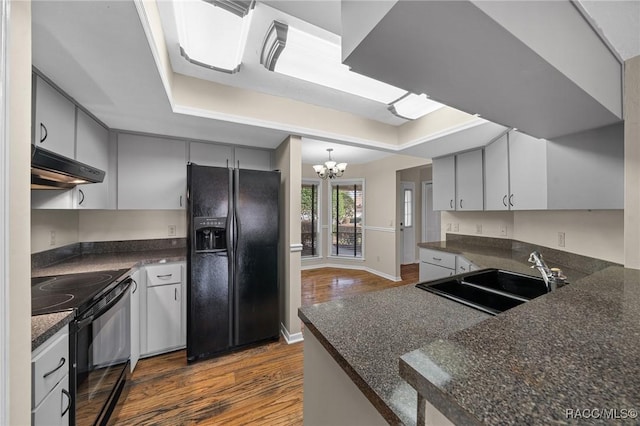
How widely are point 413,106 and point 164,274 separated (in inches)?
114

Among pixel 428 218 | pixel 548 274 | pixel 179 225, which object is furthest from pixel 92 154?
pixel 428 218

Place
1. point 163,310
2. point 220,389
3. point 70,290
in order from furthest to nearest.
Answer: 1. point 163,310
2. point 220,389
3. point 70,290

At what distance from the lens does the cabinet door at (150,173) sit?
243cm

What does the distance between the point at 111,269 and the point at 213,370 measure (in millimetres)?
1179

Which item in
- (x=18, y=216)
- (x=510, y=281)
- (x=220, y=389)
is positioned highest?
(x=18, y=216)

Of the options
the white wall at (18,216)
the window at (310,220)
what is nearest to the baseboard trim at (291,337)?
the white wall at (18,216)

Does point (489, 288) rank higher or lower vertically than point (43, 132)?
lower

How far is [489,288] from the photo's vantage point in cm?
141

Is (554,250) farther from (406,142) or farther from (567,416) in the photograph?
(567,416)

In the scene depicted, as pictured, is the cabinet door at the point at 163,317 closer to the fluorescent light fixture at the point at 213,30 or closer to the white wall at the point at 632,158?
the fluorescent light fixture at the point at 213,30

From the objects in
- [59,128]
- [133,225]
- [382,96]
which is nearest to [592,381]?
[382,96]

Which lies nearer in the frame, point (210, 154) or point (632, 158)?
point (632, 158)

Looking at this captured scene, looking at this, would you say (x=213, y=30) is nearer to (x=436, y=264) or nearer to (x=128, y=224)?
(x=128, y=224)

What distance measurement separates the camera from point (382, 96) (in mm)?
2240
